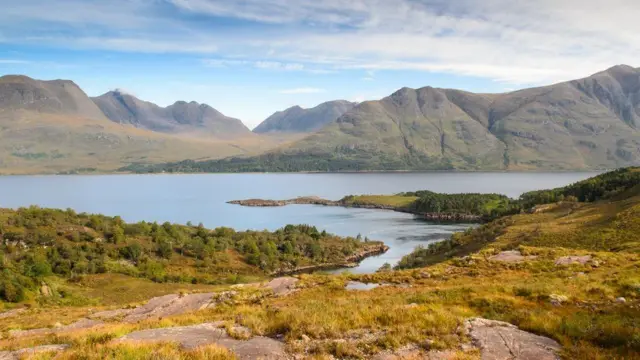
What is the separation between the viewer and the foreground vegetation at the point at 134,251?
65188 mm

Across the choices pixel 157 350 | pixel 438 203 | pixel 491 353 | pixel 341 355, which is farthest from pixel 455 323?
pixel 438 203

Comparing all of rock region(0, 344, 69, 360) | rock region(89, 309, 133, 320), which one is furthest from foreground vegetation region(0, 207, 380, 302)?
rock region(0, 344, 69, 360)

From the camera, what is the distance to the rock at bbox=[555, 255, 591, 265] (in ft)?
109

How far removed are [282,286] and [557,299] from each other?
18.7 m

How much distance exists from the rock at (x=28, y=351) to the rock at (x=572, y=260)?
33.6m

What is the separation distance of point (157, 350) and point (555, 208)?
3569 inches

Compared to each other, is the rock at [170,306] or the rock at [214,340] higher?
the rock at [214,340]

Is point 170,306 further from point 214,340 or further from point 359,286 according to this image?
point 214,340

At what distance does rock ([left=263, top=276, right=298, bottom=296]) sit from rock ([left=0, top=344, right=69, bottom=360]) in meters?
17.1

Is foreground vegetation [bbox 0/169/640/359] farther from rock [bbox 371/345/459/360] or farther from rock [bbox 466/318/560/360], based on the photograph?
rock [bbox 466/318/560/360]

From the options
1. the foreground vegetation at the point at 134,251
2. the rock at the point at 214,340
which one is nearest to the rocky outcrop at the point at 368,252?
the foreground vegetation at the point at 134,251

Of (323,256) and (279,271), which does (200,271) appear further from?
(323,256)

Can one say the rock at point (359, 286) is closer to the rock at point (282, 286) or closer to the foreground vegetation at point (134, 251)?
the rock at point (282, 286)

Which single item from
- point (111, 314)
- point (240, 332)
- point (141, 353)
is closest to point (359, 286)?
point (111, 314)
